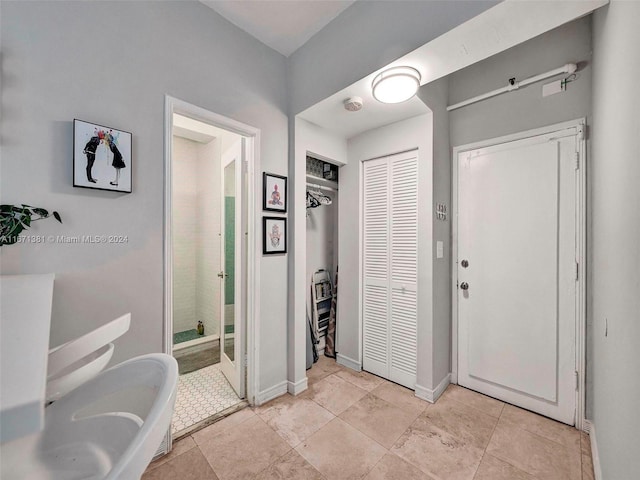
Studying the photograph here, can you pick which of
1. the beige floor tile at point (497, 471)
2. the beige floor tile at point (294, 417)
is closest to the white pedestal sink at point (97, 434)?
the beige floor tile at point (294, 417)

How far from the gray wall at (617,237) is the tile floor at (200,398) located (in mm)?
2212

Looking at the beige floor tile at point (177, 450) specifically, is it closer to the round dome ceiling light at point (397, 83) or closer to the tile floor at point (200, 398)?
the tile floor at point (200, 398)

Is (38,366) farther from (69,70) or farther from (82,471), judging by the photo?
(69,70)

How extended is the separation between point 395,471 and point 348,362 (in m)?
1.27

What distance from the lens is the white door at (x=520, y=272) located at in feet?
6.46

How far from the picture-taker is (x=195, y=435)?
181 centimetres

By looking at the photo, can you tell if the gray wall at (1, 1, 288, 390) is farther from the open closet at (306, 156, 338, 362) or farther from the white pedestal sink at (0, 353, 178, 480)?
the open closet at (306, 156, 338, 362)

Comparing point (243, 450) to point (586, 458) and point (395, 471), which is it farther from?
point (586, 458)

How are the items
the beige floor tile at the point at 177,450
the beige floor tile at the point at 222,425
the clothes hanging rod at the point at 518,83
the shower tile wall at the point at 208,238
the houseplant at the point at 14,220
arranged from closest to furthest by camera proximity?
the houseplant at the point at 14,220 → the beige floor tile at the point at 177,450 → the beige floor tile at the point at 222,425 → the clothes hanging rod at the point at 518,83 → the shower tile wall at the point at 208,238

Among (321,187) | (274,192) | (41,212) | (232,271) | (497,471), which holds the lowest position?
(497,471)

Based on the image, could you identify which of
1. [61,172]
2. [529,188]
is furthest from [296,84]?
[529,188]

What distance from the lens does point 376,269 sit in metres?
2.63

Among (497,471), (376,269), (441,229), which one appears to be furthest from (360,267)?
(497,471)

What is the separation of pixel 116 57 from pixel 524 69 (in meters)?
2.78
